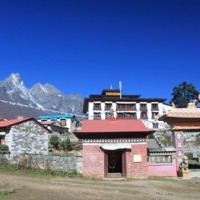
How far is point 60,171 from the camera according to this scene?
28.0 metres

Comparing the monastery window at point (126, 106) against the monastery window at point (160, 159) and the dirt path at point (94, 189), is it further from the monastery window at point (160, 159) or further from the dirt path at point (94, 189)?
the dirt path at point (94, 189)

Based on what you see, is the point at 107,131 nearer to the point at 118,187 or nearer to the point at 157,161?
the point at 157,161

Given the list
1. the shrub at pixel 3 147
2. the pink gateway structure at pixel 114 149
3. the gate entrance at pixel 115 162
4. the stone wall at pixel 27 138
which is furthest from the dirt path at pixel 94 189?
the stone wall at pixel 27 138

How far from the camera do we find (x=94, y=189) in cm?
2162

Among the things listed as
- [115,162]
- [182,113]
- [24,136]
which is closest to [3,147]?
[24,136]

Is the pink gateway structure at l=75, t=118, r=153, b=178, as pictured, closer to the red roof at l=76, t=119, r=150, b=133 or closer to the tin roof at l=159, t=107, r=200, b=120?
the red roof at l=76, t=119, r=150, b=133

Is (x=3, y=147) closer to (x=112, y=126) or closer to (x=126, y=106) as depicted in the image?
(x=112, y=126)

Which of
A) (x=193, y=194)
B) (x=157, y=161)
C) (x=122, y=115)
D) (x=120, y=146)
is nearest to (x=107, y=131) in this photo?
(x=120, y=146)

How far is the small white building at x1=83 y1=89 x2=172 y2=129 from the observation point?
Result: 8181 cm

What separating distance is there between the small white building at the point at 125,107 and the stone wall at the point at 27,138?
38116mm

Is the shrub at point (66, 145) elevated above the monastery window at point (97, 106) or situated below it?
below

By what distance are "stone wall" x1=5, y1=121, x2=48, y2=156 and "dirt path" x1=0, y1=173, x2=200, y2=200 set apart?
47.0 ft

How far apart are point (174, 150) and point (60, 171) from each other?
854 centimetres

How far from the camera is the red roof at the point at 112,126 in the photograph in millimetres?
28405
